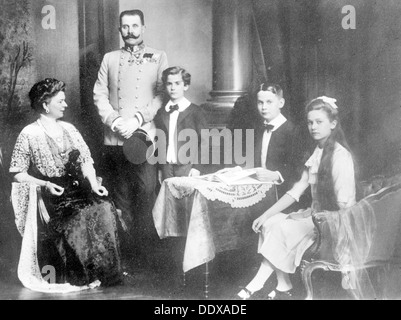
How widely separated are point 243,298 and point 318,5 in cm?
219

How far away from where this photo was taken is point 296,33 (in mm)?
4391

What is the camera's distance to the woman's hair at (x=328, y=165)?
4.32 m

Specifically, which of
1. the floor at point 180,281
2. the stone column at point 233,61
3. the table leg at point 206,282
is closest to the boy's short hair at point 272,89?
the stone column at point 233,61

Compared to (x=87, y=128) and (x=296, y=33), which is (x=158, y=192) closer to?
(x=87, y=128)

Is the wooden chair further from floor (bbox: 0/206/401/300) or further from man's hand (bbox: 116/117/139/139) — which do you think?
man's hand (bbox: 116/117/139/139)

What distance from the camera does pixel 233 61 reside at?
173 inches

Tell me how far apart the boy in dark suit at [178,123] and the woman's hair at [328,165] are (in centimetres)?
87

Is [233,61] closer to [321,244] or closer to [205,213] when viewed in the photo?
[205,213]

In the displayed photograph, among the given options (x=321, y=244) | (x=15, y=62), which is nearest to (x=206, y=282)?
(x=321, y=244)

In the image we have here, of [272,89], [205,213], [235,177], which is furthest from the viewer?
[272,89]

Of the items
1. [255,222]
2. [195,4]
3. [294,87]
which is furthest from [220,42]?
[255,222]

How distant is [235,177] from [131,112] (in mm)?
914

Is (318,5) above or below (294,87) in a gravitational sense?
above

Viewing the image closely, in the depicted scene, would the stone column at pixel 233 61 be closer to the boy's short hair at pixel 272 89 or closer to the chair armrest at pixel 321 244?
the boy's short hair at pixel 272 89
